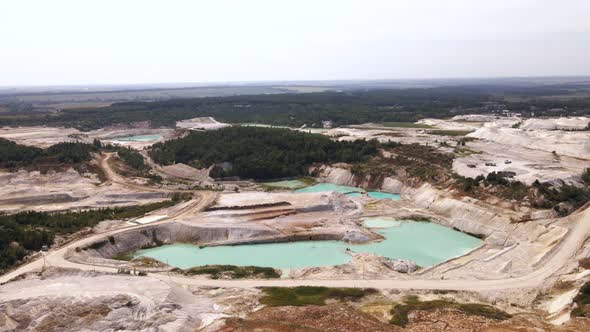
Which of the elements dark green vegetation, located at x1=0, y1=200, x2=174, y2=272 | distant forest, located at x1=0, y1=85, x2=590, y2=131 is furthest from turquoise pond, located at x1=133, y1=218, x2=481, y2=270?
distant forest, located at x1=0, y1=85, x2=590, y2=131

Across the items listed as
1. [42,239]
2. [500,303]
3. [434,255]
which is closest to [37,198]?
[42,239]

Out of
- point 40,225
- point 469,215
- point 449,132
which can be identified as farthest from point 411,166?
point 40,225

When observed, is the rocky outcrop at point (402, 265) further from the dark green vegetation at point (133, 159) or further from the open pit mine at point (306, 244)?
the dark green vegetation at point (133, 159)

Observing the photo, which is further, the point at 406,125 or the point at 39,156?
the point at 406,125

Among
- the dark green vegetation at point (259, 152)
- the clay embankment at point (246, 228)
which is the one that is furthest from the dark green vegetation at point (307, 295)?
the dark green vegetation at point (259, 152)

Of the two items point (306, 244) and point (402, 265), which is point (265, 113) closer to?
point (306, 244)
